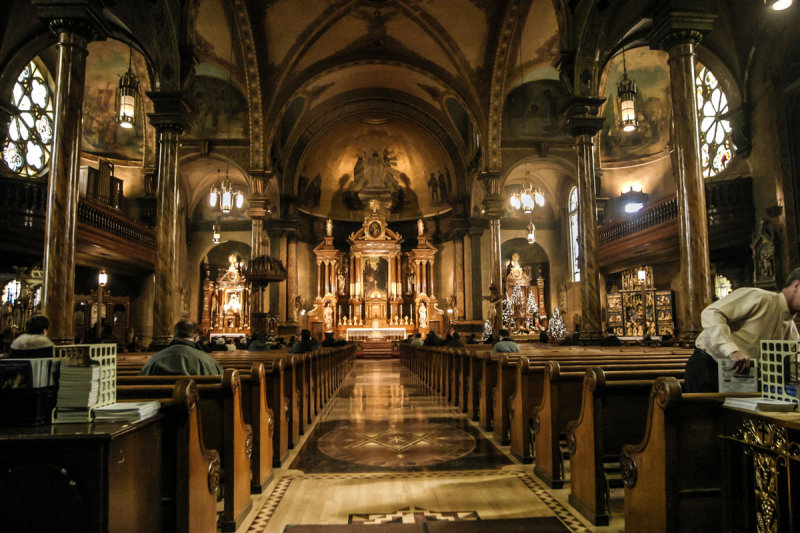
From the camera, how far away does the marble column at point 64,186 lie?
7270 millimetres

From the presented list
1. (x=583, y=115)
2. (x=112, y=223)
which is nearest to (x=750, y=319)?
(x=583, y=115)

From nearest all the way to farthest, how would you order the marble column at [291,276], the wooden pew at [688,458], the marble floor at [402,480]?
the wooden pew at [688,458]
the marble floor at [402,480]
the marble column at [291,276]

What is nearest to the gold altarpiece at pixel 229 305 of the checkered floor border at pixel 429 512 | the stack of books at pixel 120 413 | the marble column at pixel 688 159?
the marble column at pixel 688 159

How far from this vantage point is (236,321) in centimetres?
2456

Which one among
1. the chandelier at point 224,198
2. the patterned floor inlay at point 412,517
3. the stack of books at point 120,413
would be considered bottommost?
the patterned floor inlay at point 412,517

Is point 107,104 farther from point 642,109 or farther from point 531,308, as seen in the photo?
point 642,109

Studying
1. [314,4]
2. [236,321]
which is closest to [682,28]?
[314,4]

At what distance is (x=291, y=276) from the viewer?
24.3 metres

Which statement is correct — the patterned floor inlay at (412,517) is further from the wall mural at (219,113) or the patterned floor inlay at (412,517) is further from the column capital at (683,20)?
the wall mural at (219,113)

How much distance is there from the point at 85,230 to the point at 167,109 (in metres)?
4.83

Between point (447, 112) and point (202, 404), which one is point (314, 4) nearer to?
point (447, 112)

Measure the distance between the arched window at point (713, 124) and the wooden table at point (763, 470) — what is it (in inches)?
561

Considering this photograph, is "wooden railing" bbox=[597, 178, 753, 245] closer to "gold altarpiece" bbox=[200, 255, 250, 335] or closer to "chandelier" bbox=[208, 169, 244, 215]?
"chandelier" bbox=[208, 169, 244, 215]

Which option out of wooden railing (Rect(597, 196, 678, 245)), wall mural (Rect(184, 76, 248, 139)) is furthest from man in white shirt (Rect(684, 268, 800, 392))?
wall mural (Rect(184, 76, 248, 139))
